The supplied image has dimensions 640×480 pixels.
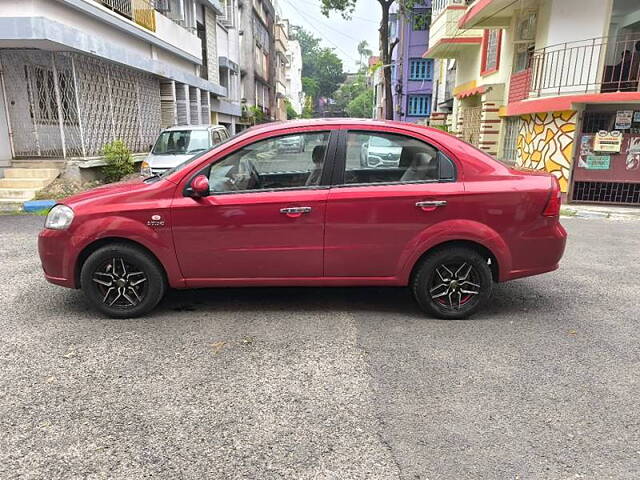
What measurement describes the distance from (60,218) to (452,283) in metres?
3.51

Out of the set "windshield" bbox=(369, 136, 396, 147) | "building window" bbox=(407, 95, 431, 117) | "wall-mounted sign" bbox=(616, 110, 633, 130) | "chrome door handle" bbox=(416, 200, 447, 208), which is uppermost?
"building window" bbox=(407, 95, 431, 117)

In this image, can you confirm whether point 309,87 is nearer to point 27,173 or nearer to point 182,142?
point 182,142

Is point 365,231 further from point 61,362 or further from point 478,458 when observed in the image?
point 61,362

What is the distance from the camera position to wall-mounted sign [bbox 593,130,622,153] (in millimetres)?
10242

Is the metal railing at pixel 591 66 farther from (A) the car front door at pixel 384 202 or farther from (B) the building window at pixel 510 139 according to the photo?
(A) the car front door at pixel 384 202

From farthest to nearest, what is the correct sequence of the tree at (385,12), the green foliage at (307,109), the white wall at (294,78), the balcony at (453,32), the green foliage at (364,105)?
the green foliage at (364,105) < the green foliage at (307,109) < the white wall at (294,78) < the tree at (385,12) < the balcony at (453,32)

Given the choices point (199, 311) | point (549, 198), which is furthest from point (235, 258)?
point (549, 198)

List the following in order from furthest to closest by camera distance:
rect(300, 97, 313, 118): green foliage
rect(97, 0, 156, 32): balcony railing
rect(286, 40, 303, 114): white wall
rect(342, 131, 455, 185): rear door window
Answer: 1. rect(300, 97, 313, 118): green foliage
2. rect(286, 40, 303, 114): white wall
3. rect(97, 0, 156, 32): balcony railing
4. rect(342, 131, 455, 185): rear door window

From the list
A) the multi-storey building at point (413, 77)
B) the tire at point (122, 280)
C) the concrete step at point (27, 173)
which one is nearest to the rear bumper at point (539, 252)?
the tire at point (122, 280)

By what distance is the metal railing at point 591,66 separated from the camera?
10781 mm

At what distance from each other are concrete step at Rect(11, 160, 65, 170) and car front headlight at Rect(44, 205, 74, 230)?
819cm

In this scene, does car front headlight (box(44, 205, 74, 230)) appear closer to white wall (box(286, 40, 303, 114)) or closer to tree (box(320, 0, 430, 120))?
tree (box(320, 0, 430, 120))

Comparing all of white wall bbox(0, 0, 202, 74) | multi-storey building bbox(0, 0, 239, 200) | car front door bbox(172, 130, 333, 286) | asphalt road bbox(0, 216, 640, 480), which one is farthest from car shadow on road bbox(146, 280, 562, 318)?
white wall bbox(0, 0, 202, 74)

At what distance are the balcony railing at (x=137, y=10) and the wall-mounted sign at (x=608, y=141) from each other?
42.0ft
